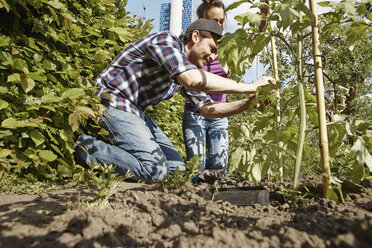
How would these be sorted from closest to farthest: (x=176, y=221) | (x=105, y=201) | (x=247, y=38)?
(x=176, y=221) < (x=105, y=201) < (x=247, y=38)

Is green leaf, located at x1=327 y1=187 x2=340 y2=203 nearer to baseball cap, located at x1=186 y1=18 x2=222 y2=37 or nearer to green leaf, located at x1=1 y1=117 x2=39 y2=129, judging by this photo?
green leaf, located at x1=1 y1=117 x2=39 y2=129

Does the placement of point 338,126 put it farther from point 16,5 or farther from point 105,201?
point 16,5

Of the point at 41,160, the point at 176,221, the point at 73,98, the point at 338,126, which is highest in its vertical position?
the point at 73,98

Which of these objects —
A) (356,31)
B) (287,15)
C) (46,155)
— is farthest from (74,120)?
(356,31)

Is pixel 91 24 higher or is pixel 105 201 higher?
pixel 91 24

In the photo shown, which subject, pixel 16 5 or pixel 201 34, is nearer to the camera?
pixel 16 5

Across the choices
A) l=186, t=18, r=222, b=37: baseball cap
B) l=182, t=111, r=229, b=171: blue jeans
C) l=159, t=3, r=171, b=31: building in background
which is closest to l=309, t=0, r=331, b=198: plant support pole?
l=186, t=18, r=222, b=37: baseball cap

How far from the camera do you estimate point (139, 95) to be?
285cm

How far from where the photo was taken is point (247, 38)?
150cm

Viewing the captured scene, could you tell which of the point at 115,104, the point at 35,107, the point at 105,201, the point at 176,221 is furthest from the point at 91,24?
the point at 176,221

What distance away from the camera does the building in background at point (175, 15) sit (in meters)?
6.24

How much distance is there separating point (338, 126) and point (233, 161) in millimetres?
651

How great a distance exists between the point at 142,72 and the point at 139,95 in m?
0.28

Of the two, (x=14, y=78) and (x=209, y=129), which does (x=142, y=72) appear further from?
(x=209, y=129)
